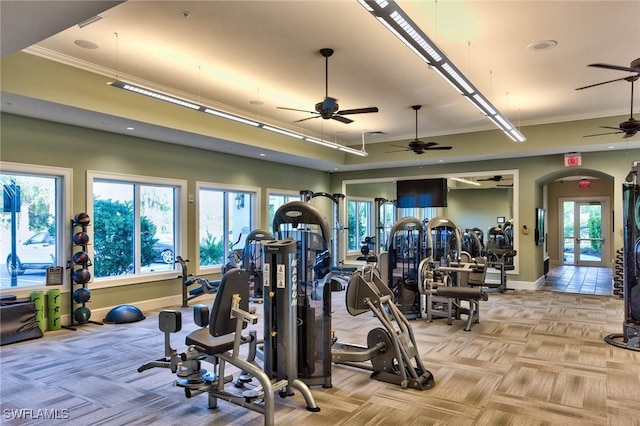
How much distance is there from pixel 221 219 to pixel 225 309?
604cm

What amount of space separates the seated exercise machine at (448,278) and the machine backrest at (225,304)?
3214 mm

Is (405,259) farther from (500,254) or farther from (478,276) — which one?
(500,254)

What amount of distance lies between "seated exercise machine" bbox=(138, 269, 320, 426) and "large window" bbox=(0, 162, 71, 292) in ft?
11.1

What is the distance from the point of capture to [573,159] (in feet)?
28.9

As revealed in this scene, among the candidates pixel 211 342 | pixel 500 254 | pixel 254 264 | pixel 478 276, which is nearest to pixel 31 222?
pixel 254 264

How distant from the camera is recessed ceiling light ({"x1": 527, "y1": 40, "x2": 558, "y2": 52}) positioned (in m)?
4.71

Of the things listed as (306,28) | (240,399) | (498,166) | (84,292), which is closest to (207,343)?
(240,399)

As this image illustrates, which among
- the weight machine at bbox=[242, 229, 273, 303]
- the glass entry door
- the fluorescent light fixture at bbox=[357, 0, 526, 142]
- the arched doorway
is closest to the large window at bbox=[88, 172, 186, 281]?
the weight machine at bbox=[242, 229, 273, 303]

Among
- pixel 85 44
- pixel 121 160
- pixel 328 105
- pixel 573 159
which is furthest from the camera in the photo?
pixel 573 159

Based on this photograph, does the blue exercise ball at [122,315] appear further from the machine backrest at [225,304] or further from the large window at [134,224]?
the machine backrest at [225,304]

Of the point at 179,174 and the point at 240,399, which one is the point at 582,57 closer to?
the point at 240,399

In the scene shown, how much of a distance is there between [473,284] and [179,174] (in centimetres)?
543

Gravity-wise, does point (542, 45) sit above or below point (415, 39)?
above

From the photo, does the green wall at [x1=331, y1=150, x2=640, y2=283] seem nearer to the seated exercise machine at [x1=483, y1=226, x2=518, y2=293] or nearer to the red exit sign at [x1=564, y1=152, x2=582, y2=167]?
the red exit sign at [x1=564, y1=152, x2=582, y2=167]
